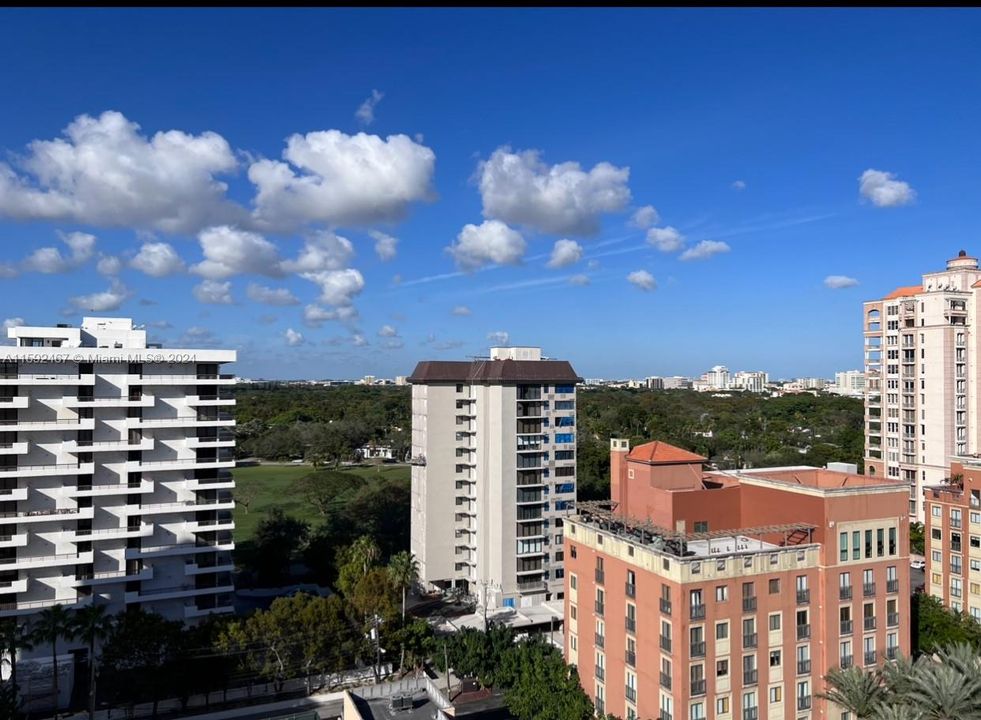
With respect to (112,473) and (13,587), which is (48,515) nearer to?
(112,473)

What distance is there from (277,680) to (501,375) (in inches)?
942

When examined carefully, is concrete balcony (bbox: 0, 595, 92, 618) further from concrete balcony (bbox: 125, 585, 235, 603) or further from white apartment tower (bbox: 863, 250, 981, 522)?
white apartment tower (bbox: 863, 250, 981, 522)

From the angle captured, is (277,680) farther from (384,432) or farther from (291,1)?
(384,432)

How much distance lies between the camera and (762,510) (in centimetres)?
3153

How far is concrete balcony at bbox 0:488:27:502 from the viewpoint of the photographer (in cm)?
3862

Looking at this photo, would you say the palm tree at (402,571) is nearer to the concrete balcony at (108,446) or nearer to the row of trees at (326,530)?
the row of trees at (326,530)

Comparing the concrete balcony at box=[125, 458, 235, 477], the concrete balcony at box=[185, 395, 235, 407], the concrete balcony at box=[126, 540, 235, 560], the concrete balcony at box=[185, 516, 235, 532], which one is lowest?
the concrete balcony at box=[126, 540, 235, 560]

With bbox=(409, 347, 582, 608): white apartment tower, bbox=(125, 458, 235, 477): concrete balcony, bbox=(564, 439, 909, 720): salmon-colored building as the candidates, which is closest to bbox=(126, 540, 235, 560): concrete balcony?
bbox=(125, 458, 235, 477): concrete balcony

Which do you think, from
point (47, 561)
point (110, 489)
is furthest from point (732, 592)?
point (47, 561)

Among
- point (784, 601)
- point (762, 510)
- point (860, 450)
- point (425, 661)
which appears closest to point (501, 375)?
point (425, 661)

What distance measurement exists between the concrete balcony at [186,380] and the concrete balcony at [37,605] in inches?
486

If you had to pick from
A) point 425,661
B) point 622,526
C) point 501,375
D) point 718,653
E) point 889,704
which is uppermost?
point 501,375

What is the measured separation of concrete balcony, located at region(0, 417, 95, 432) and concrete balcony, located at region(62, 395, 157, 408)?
0.92 meters

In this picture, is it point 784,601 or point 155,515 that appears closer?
point 784,601
